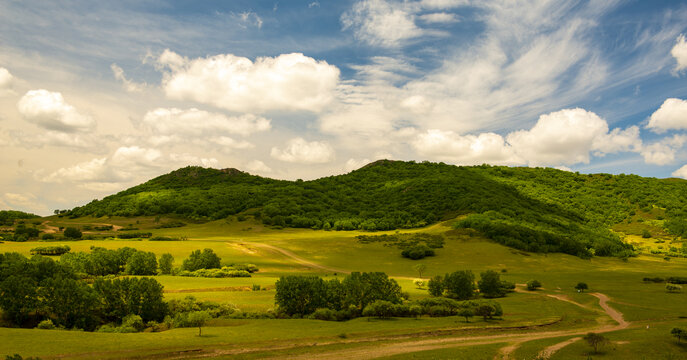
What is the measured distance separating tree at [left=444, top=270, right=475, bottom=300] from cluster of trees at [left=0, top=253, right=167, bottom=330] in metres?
47.7

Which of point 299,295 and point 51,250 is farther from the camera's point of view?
point 51,250

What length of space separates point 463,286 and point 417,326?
25725 millimetres

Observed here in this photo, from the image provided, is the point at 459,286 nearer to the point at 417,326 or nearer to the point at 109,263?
the point at 417,326

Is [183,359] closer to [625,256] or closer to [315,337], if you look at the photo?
[315,337]

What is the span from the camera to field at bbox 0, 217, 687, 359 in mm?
34781

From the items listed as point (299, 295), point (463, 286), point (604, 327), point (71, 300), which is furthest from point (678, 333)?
point (71, 300)

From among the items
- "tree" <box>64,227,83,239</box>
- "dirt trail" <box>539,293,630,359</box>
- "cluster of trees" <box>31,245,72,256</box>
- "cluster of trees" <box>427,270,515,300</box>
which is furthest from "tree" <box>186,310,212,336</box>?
"tree" <box>64,227,83,239</box>

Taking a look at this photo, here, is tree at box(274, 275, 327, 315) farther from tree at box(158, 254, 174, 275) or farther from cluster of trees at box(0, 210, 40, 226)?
cluster of trees at box(0, 210, 40, 226)

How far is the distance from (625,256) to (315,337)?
439ft

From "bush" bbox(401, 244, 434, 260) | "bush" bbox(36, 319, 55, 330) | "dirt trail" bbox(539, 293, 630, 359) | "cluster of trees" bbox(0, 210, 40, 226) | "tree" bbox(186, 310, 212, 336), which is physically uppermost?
"cluster of trees" bbox(0, 210, 40, 226)

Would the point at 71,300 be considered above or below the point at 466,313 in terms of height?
above

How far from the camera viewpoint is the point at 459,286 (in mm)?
68750

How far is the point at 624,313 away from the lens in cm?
5625

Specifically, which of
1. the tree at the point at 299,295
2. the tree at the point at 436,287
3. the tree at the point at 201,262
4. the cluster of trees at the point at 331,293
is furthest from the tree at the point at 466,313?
the tree at the point at 201,262
